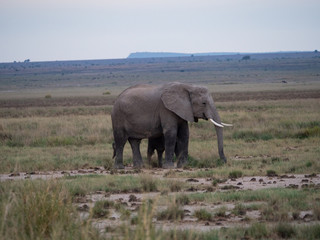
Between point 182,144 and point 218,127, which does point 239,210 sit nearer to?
point 218,127

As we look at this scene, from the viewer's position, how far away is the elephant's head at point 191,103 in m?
17.5

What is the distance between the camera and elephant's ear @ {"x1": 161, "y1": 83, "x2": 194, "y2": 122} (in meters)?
17.5

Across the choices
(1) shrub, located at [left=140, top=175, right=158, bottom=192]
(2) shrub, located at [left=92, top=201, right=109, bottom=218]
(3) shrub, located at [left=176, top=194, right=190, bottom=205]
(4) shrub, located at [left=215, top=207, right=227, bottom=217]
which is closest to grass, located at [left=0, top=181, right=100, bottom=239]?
(2) shrub, located at [left=92, top=201, right=109, bottom=218]

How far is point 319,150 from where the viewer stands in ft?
62.6

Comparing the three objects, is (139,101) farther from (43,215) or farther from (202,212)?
(43,215)

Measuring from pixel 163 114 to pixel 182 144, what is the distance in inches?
37.9

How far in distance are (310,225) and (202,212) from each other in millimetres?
1791

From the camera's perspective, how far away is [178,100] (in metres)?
17.6

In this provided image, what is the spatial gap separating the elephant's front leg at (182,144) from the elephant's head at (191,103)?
0.46 meters

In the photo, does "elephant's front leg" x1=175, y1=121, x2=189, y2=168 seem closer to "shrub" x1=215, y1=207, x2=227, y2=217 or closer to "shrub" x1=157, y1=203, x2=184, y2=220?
"shrub" x1=215, y1=207, x2=227, y2=217

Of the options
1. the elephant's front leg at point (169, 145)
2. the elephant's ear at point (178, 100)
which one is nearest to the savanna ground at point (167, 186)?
the elephant's front leg at point (169, 145)

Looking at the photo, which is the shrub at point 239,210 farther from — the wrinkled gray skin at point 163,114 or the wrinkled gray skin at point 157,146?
the wrinkled gray skin at point 157,146

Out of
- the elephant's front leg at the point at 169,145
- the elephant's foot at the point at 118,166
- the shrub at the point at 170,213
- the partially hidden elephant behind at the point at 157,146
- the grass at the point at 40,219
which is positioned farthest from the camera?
the partially hidden elephant behind at the point at 157,146

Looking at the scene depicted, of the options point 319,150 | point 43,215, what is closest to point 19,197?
point 43,215
